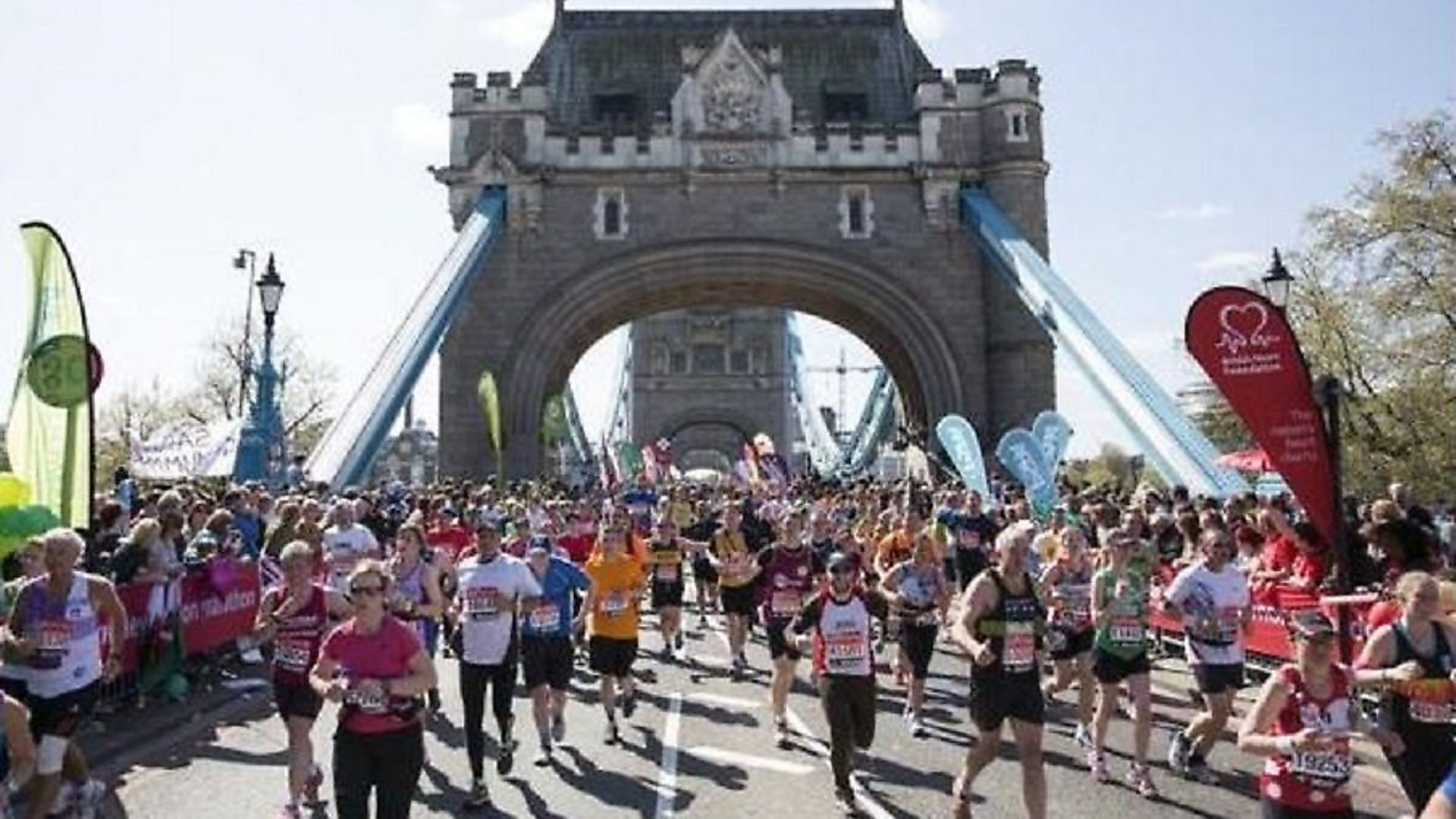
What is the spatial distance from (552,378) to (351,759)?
31367mm

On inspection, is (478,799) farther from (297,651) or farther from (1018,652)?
(1018,652)

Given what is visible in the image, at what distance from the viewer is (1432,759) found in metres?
6.33

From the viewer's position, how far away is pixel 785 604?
11430mm

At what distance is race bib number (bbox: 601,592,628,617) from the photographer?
35.1 ft

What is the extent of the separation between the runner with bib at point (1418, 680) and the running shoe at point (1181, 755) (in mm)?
2481

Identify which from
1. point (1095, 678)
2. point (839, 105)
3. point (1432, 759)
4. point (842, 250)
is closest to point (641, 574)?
point (1095, 678)

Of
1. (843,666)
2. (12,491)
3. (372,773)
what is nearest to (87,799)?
(372,773)

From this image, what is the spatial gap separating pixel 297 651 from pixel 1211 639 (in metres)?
6.08

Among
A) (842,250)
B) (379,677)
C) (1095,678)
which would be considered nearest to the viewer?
(379,677)

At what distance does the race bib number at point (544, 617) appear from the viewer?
9688 mm

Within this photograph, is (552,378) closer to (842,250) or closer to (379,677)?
(842,250)

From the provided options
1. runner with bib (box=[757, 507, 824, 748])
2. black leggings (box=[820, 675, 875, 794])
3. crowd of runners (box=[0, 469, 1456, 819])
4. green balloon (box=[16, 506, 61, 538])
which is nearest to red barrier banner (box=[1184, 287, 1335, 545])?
crowd of runners (box=[0, 469, 1456, 819])

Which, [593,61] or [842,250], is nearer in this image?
[842,250]

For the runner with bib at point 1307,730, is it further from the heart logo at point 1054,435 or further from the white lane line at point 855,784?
the heart logo at point 1054,435
